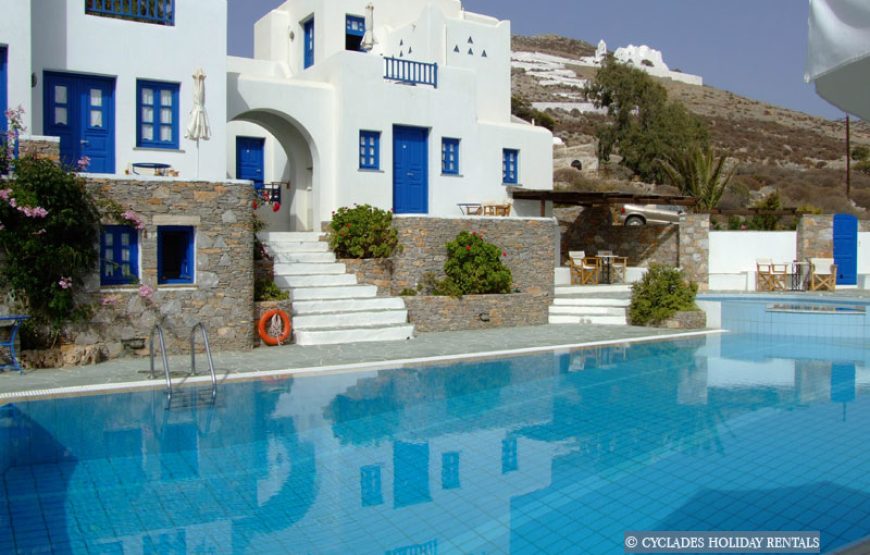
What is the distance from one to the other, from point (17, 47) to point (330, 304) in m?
7.40

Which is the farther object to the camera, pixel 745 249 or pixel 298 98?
pixel 745 249

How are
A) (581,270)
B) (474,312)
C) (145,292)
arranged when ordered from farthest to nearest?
1. (581,270)
2. (474,312)
3. (145,292)

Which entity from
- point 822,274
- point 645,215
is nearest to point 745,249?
point 822,274

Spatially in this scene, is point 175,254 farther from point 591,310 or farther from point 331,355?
point 591,310

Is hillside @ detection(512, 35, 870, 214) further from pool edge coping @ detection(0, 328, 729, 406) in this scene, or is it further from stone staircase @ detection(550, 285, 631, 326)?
pool edge coping @ detection(0, 328, 729, 406)

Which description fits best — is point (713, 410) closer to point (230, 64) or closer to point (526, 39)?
point (230, 64)

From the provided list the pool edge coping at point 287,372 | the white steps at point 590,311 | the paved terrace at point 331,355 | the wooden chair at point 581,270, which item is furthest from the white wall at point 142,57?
the wooden chair at point 581,270

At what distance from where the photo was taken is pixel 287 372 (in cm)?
1208

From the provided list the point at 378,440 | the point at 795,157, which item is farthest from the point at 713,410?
the point at 795,157

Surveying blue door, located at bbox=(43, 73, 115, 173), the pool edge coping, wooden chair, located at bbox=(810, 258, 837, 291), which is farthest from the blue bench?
wooden chair, located at bbox=(810, 258, 837, 291)

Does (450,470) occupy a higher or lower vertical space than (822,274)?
lower

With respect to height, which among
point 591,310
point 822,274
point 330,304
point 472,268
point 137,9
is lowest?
point 591,310

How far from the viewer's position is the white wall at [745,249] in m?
25.5

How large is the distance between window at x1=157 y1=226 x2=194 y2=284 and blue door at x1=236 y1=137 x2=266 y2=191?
9.18 metres
